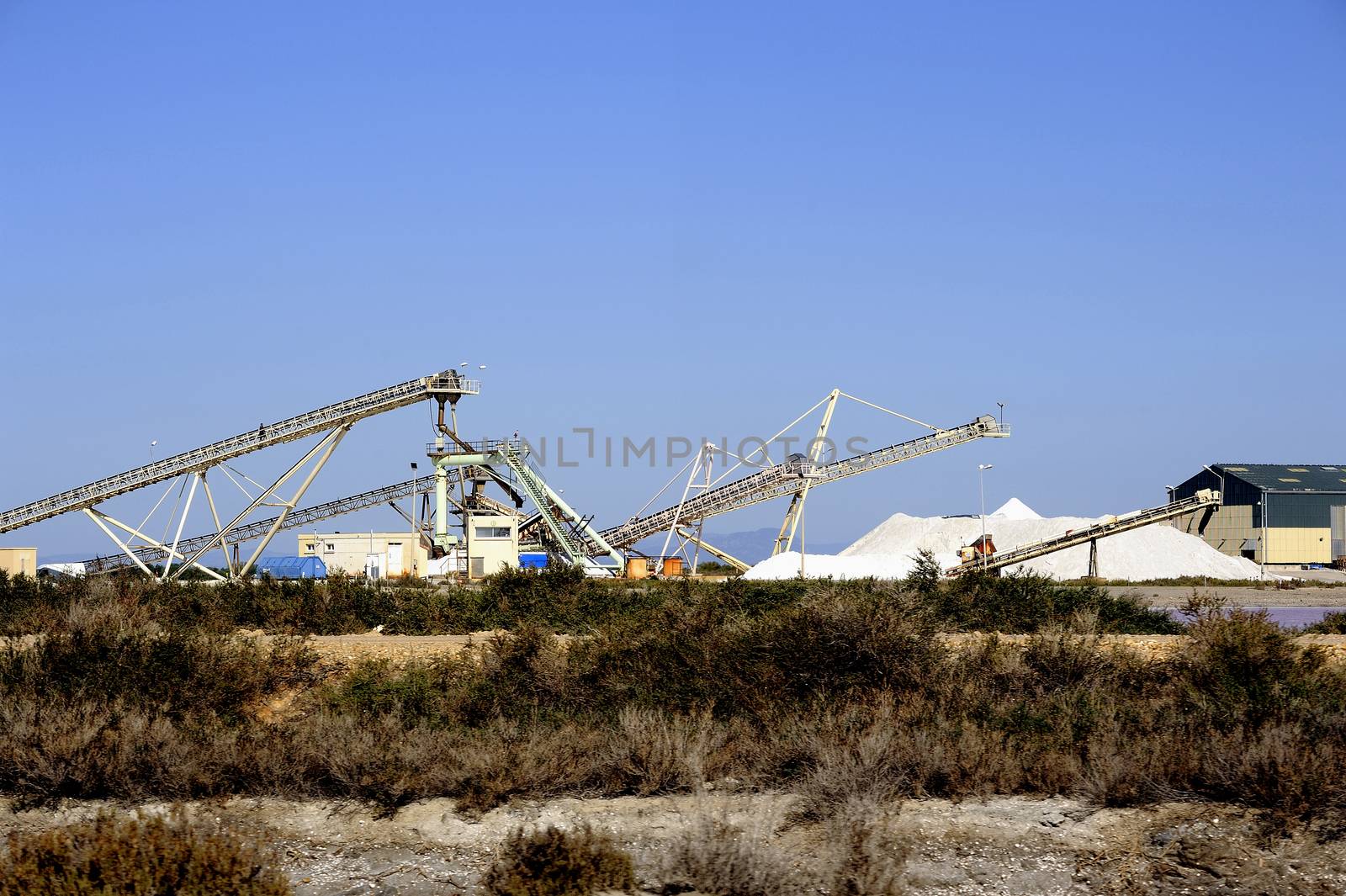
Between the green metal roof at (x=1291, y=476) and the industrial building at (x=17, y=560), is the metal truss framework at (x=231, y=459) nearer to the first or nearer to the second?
the industrial building at (x=17, y=560)

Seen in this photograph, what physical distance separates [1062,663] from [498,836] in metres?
9.48

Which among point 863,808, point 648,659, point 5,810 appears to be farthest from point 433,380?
point 863,808

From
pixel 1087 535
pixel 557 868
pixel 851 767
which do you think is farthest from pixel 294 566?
pixel 557 868

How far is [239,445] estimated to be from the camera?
47312mm

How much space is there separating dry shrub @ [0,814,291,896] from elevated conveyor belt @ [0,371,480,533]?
3619 cm

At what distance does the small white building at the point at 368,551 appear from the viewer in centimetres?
6303

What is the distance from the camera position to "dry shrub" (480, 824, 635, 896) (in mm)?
11656

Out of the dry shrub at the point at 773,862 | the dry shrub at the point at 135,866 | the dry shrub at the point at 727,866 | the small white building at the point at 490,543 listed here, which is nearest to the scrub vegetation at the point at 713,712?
the dry shrub at the point at 773,862

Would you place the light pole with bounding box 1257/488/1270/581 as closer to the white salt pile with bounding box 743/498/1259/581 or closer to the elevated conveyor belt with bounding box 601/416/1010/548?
the white salt pile with bounding box 743/498/1259/581

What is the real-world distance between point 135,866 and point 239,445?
124 feet

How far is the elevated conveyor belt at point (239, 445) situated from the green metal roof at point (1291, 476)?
53.0 meters

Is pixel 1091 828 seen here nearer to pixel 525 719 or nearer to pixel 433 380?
pixel 525 719

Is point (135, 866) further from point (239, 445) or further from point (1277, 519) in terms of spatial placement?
point (1277, 519)

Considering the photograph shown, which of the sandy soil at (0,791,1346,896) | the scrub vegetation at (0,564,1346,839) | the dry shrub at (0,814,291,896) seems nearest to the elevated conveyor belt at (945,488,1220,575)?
the scrub vegetation at (0,564,1346,839)
